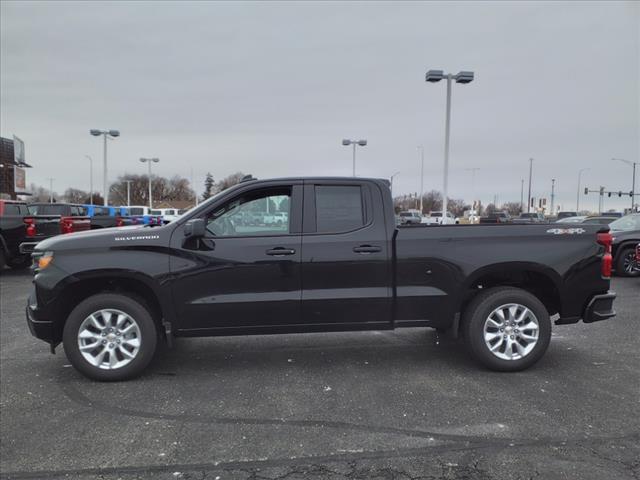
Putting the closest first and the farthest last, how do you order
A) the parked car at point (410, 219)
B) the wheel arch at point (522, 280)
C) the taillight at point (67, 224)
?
the wheel arch at point (522, 280), the parked car at point (410, 219), the taillight at point (67, 224)

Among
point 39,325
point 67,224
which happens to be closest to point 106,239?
point 39,325

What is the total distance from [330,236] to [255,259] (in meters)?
0.76

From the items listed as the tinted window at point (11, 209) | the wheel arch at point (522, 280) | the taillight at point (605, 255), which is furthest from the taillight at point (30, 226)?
the taillight at point (605, 255)

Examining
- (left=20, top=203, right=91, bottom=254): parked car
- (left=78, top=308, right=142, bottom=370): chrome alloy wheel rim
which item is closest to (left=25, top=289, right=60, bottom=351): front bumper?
(left=78, top=308, right=142, bottom=370): chrome alloy wheel rim

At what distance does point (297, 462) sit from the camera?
10.8 feet

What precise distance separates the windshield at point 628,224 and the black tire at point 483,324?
9.42 meters

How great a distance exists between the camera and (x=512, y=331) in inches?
196

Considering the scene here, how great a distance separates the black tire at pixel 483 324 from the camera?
16.2ft

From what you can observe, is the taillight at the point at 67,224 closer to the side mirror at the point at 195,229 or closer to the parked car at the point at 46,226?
the parked car at the point at 46,226

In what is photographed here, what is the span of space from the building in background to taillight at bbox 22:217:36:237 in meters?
52.6

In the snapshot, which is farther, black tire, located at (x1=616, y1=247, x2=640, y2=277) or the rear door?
black tire, located at (x1=616, y1=247, x2=640, y2=277)

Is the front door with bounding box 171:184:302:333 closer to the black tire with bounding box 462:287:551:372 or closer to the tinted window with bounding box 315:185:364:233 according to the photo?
the tinted window with bounding box 315:185:364:233

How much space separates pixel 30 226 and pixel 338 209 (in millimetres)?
9988

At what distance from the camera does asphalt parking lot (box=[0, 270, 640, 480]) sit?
3.25 meters
